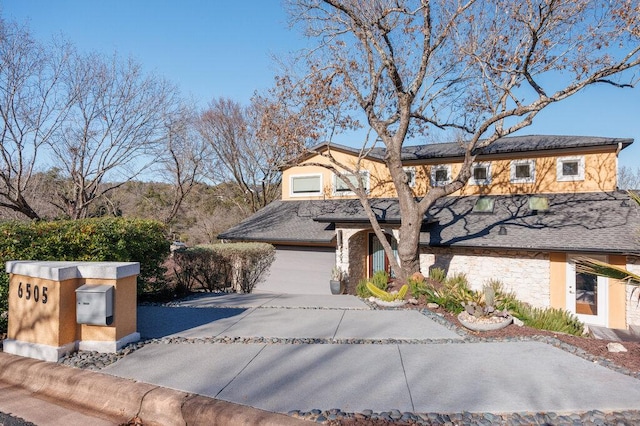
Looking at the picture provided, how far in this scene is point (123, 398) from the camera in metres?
3.68

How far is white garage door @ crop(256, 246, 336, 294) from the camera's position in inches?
489

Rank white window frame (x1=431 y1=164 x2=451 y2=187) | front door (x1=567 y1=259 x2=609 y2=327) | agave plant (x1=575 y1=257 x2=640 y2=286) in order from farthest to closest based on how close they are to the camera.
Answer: white window frame (x1=431 y1=164 x2=451 y2=187)
front door (x1=567 y1=259 x2=609 y2=327)
agave plant (x1=575 y1=257 x2=640 y2=286)

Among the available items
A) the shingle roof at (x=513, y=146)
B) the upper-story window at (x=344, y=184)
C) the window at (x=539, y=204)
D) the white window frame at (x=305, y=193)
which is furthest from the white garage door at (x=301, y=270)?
the window at (x=539, y=204)

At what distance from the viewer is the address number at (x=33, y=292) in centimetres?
467

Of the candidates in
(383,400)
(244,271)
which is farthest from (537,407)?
(244,271)

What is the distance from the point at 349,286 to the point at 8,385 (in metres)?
9.59

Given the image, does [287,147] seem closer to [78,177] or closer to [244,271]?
[244,271]

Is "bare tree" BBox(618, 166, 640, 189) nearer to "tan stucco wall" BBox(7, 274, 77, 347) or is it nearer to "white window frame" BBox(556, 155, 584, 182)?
"white window frame" BBox(556, 155, 584, 182)

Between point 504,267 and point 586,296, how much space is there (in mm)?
2338

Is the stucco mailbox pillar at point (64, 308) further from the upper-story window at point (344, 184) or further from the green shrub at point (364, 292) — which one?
the upper-story window at point (344, 184)

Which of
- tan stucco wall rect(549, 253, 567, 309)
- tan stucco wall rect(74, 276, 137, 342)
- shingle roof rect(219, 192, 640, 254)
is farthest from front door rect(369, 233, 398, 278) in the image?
tan stucco wall rect(74, 276, 137, 342)

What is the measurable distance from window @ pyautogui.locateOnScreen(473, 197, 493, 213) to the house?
33mm

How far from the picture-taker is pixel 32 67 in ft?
37.5

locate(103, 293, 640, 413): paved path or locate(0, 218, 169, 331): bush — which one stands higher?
locate(0, 218, 169, 331): bush
